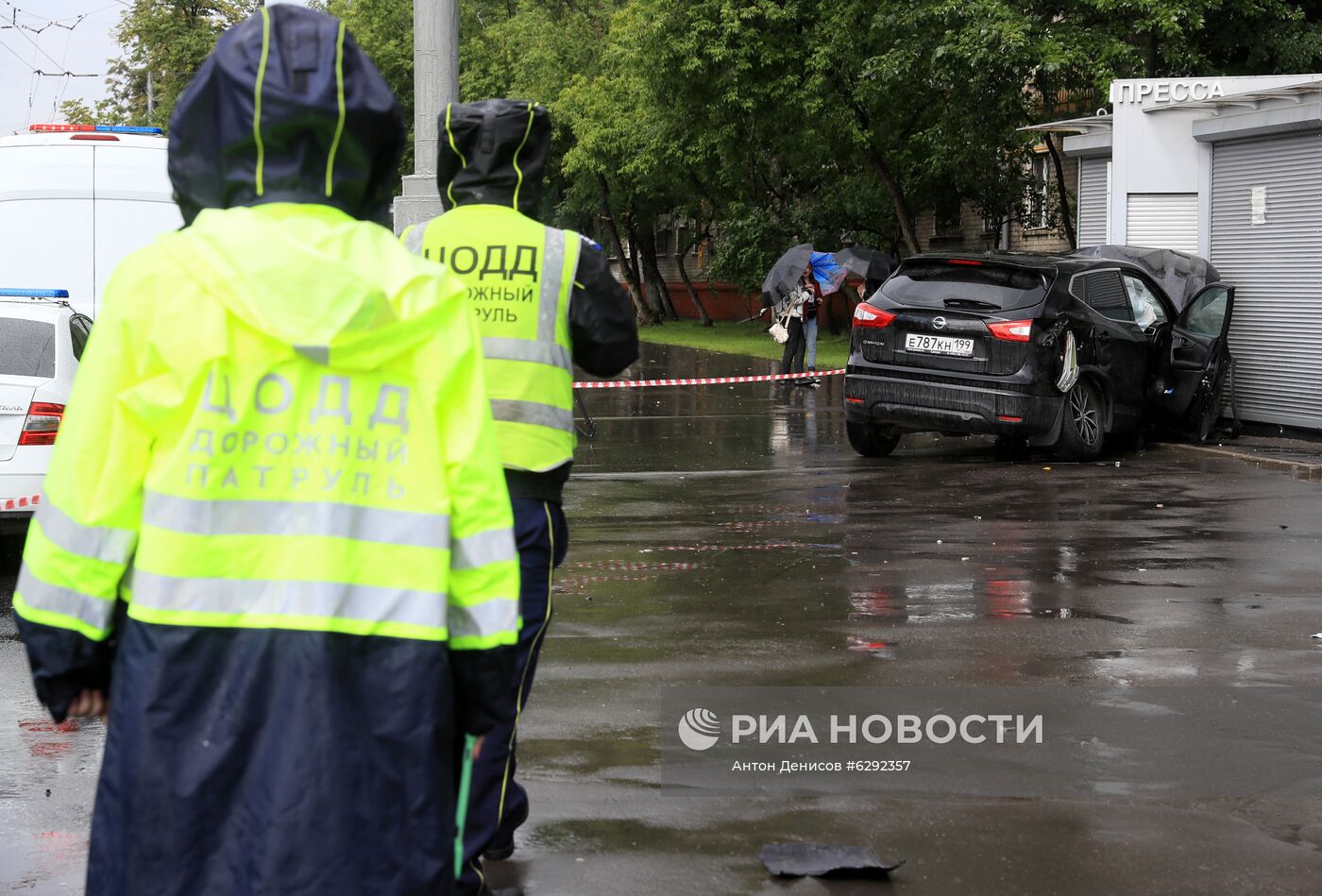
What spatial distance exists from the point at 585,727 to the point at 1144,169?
14.2m

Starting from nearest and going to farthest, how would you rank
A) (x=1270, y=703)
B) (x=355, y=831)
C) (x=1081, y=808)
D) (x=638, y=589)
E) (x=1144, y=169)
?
1. (x=355, y=831)
2. (x=1081, y=808)
3. (x=1270, y=703)
4. (x=638, y=589)
5. (x=1144, y=169)

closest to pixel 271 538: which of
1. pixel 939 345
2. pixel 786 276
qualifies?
pixel 939 345

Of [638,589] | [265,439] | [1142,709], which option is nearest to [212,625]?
[265,439]

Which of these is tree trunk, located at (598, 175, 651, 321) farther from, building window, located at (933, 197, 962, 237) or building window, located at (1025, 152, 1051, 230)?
A: building window, located at (1025, 152, 1051, 230)

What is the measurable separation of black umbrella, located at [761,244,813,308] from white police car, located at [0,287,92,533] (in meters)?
14.8

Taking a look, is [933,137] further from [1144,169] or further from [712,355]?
[1144,169]

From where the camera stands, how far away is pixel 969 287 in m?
14.1

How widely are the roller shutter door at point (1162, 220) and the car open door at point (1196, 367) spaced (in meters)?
2.80

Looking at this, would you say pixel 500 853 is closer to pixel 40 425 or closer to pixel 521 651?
pixel 521 651

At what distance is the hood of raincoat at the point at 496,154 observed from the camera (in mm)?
4477

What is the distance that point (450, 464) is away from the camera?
2682 mm

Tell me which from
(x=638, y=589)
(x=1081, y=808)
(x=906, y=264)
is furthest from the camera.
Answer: (x=906, y=264)

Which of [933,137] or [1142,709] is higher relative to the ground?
[933,137]

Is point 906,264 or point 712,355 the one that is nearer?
point 906,264
